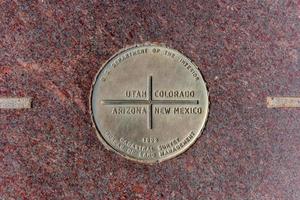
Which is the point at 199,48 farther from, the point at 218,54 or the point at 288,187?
the point at 288,187

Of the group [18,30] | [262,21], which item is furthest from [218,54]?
[18,30]

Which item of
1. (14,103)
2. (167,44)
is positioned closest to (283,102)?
(167,44)

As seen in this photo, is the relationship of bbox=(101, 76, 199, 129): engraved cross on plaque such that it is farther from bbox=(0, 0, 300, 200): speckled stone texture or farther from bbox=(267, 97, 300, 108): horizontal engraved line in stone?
bbox=(267, 97, 300, 108): horizontal engraved line in stone

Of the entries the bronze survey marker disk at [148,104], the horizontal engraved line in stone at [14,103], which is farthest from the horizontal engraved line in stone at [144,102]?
the horizontal engraved line in stone at [14,103]

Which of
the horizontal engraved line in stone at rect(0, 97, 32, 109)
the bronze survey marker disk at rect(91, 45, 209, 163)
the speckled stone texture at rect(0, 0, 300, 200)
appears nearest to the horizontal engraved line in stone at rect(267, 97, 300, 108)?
the speckled stone texture at rect(0, 0, 300, 200)

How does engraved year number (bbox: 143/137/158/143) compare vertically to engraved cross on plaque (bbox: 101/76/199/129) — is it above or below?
below

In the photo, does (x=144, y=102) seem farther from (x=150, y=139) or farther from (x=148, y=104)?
(x=150, y=139)
